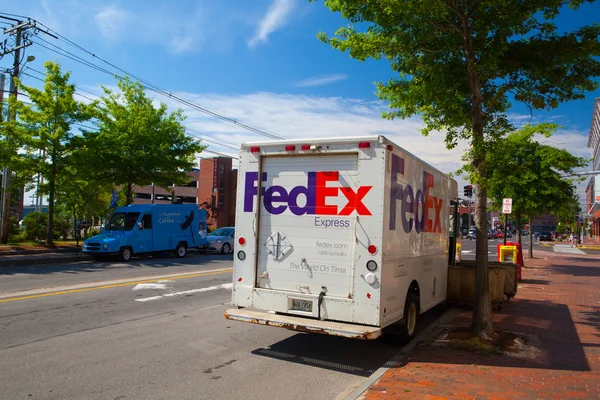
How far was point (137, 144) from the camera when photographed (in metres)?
24.7

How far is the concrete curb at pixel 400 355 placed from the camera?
16.6 feet

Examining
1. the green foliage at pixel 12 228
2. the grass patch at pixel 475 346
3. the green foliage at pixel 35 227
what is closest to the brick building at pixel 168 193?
the green foliage at pixel 35 227

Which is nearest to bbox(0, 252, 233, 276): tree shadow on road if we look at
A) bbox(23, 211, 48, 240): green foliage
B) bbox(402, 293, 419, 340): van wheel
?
bbox(23, 211, 48, 240): green foliage

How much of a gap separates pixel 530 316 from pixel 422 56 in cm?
572

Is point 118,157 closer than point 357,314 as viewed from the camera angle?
No

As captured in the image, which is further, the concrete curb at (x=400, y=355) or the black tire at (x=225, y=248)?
the black tire at (x=225, y=248)

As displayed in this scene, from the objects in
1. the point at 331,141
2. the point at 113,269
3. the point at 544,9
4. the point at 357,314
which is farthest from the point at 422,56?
the point at 113,269

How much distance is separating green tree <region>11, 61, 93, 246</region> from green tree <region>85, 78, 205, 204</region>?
110 centimetres

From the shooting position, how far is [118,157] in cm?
2367

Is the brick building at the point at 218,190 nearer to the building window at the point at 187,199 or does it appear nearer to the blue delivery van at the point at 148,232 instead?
the blue delivery van at the point at 148,232

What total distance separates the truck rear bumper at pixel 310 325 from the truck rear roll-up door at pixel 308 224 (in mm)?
399

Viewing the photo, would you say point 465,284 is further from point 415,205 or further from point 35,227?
point 35,227

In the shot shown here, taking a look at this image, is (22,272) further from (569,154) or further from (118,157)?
(569,154)

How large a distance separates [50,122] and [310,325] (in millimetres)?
20834
